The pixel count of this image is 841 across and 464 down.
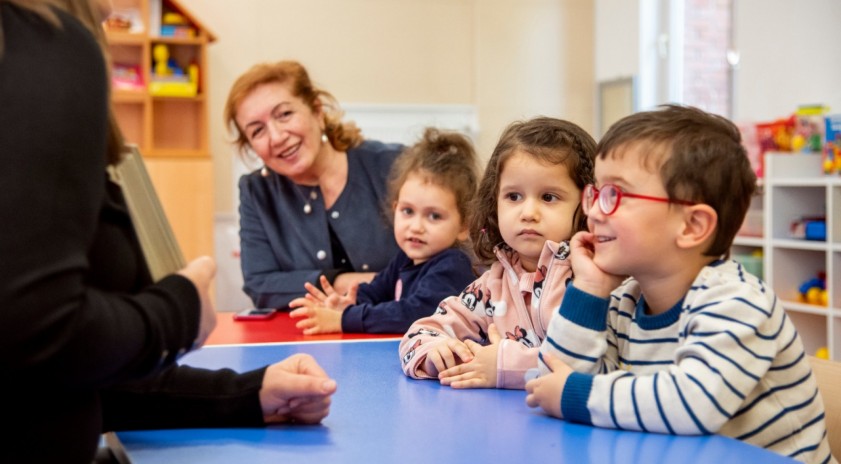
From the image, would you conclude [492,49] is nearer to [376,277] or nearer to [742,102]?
[742,102]

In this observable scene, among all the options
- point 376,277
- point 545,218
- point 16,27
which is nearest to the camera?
point 16,27

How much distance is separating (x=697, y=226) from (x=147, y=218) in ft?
2.18

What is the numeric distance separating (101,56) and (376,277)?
1551 mm

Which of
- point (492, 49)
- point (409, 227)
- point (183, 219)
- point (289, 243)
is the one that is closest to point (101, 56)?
point (409, 227)

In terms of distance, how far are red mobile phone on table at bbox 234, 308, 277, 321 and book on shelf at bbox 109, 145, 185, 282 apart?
4.45 feet

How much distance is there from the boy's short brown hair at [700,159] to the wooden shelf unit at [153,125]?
12.9 feet

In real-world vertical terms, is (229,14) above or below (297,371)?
above

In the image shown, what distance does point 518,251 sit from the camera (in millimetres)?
1558

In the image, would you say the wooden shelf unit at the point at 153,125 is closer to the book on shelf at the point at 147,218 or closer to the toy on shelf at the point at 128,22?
the toy on shelf at the point at 128,22

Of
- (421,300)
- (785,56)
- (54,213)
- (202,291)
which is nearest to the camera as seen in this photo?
(54,213)

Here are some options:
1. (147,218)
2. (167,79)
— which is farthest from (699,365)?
(167,79)

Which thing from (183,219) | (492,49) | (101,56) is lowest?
(183,219)

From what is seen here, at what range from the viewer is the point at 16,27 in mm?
776

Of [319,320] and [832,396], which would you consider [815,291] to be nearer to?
[319,320]
